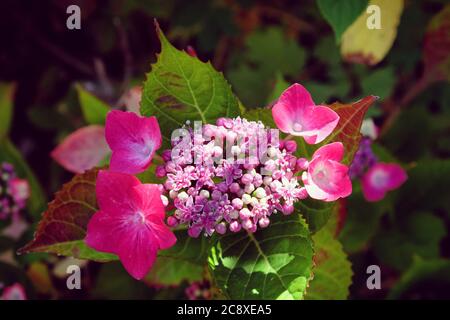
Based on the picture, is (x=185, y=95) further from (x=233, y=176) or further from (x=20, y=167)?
(x=20, y=167)

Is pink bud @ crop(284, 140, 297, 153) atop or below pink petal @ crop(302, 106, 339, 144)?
below

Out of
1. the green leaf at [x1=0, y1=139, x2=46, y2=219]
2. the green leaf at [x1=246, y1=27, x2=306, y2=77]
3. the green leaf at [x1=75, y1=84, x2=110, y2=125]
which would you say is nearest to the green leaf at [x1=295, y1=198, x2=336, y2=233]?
the green leaf at [x1=75, y1=84, x2=110, y2=125]

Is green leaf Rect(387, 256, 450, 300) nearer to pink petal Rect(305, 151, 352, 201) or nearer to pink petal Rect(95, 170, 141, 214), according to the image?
pink petal Rect(305, 151, 352, 201)

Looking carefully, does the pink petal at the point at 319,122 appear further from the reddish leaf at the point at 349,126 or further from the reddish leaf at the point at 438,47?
the reddish leaf at the point at 438,47

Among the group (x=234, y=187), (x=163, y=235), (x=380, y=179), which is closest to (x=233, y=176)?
(x=234, y=187)

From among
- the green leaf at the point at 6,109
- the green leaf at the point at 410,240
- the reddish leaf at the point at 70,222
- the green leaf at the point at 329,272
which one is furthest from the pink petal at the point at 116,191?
the green leaf at the point at 6,109
